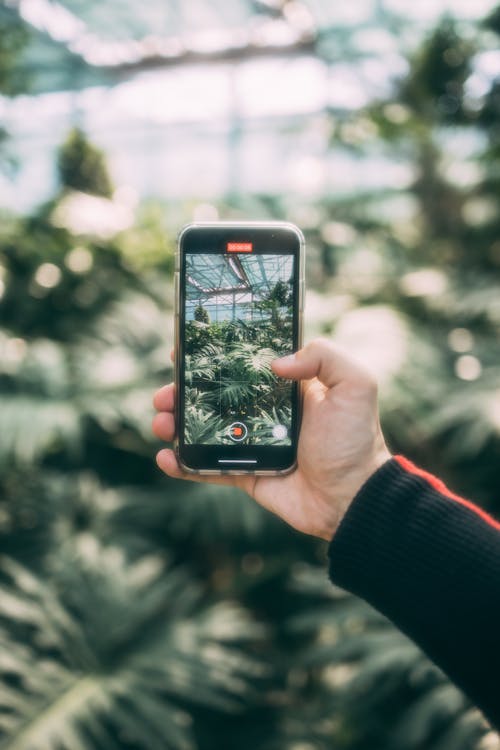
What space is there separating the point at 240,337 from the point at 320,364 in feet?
0.47

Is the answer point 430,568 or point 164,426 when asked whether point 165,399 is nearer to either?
point 164,426

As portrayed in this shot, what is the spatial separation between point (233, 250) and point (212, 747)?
148 cm

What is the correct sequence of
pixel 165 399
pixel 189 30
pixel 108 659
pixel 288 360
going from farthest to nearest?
pixel 189 30, pixel 108 659, pixel 165 399, pixel 288 360

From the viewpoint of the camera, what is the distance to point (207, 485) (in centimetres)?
235

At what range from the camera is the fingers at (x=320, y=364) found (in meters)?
0.94

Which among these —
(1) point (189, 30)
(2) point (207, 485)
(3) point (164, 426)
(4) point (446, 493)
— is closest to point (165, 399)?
(3) point (164, 426)

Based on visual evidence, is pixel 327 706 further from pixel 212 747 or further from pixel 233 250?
pixel 233 250

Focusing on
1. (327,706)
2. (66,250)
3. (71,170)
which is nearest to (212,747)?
(327,706)

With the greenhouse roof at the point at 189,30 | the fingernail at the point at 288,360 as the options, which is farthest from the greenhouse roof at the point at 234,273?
the greenhouse roof at the point at 189,30

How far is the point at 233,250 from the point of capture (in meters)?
1.04

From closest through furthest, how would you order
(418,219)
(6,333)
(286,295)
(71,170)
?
1. (286,295)
2. (6,333)
3. (71,170)
4. (418,219)

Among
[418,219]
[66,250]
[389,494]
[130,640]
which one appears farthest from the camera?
[418,219]

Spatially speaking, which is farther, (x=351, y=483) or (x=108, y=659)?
(x=108, y=659)

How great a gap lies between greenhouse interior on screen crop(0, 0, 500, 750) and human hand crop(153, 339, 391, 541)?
0.41 ft
